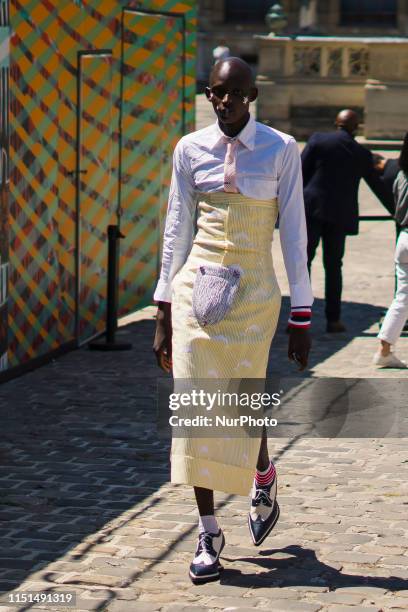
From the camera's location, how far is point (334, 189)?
1287 centimetres

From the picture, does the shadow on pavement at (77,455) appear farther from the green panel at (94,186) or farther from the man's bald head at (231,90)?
the man's bald head at (231,90)

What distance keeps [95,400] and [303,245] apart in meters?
4.14

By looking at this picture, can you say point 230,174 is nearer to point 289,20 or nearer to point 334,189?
point 334,189

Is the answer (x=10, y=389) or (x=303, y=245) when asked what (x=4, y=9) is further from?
(x=303, y=245)

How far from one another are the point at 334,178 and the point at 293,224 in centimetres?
683

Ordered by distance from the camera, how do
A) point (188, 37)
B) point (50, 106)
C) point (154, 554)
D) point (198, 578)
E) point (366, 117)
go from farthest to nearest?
point (366, 117) < point (188, 37) < point (50, 106) < point (154, 554) < point (198, 578)

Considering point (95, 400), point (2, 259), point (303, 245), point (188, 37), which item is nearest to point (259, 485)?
point (303, 245)

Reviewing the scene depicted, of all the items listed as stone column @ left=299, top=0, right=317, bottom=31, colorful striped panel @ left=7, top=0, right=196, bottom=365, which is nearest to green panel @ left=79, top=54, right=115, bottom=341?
colorful striped panel @ left=7, top=0, right=196, bottom=365

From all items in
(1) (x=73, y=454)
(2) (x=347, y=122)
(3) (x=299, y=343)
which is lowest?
(1) (x=73, y=454)

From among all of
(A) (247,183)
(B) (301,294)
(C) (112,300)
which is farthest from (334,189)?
(A) (247,183)

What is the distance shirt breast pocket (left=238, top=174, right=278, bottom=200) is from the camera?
238 inches

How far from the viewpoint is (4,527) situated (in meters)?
6.88

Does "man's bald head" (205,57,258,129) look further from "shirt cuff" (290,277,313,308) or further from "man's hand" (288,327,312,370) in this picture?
"man's hand" (288,327,312,370)

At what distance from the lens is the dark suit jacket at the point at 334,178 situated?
42.2 feet
